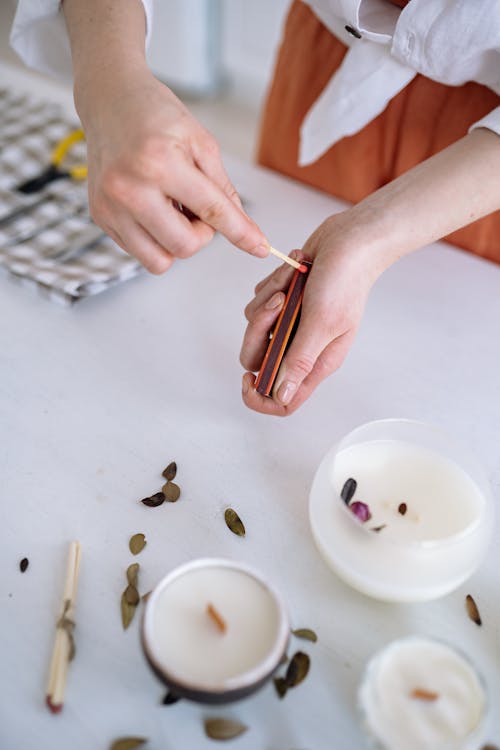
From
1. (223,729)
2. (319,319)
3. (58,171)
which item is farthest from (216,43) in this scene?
(223,729)

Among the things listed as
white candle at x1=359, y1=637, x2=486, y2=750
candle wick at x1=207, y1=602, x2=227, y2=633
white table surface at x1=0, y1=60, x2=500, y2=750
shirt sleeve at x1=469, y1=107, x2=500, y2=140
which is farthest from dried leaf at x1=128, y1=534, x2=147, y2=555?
shirt sleeve at x1=469, y1=107, x2=500, y2=140

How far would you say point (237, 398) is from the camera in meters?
0.76

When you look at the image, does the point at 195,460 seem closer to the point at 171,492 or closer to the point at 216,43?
the point at 171,492

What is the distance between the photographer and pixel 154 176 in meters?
0.59

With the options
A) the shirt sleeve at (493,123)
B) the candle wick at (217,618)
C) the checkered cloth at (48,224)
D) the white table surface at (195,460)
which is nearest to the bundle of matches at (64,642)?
the white table surface at (195,460)

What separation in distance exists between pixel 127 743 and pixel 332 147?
0.83m

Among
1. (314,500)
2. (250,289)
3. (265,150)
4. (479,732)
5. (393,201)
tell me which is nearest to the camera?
(479,732)

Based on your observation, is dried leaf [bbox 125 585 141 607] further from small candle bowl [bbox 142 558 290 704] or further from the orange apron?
the orange apron

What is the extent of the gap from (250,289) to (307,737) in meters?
0.55

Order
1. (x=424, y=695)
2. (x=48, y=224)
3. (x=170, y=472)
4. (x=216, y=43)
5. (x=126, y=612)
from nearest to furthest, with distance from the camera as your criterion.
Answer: (x=424, y=695) → (x=126, y=612) → (x=170, y=472) → (x=48, y=224) → (x=216, y=43)

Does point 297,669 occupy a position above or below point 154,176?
below

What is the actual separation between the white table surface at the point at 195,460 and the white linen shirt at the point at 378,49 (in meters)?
0.16

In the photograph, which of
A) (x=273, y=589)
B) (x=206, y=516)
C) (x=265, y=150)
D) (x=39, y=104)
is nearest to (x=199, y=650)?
(x=273, y=589)

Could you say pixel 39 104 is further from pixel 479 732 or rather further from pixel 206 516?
pixel 479 732
